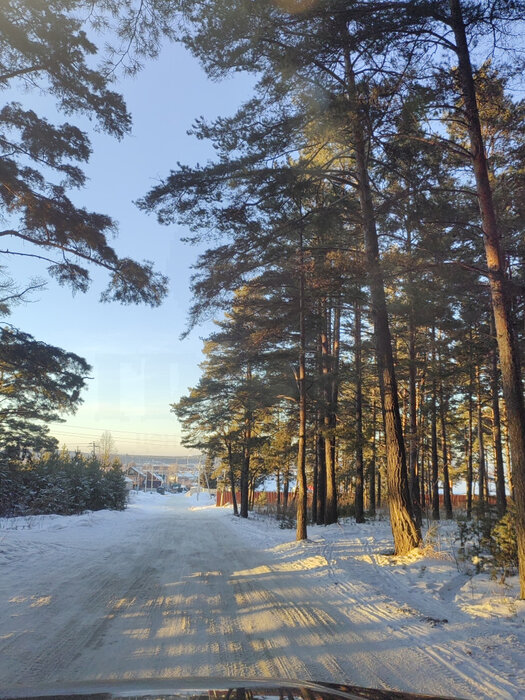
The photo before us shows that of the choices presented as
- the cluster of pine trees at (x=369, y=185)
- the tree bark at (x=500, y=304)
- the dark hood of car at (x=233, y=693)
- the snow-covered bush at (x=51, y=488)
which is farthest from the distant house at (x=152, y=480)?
the dark hood of car at (x=233, y=693)

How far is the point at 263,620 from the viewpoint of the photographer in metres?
5.40

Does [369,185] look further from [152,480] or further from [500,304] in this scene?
[152,480]

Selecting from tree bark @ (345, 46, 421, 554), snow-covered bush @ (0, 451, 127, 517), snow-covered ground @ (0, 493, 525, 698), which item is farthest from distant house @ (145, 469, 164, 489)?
tree bark @ (345, 46, 421, 554)

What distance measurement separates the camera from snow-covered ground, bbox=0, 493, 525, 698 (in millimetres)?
3926

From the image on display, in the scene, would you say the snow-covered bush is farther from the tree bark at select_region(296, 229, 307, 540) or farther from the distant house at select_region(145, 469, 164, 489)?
the distant house at select_region(145, 469, 164, 489)

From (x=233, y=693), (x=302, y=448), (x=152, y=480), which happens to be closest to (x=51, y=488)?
(x=302, y=448)

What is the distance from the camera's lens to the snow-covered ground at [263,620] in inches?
155

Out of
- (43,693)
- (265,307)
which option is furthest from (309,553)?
(43,693)

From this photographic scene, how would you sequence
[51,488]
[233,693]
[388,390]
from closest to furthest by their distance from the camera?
[233,693]
[388,390]
[51,488]

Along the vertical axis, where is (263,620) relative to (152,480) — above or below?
above

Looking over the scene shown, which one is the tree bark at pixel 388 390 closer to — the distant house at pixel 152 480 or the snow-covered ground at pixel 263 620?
the snow-covered ground at pixel 263 620

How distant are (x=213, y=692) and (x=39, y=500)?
69.2ft

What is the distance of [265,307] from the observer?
48.8ft

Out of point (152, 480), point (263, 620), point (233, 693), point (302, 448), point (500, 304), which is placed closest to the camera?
point (233, 693)
